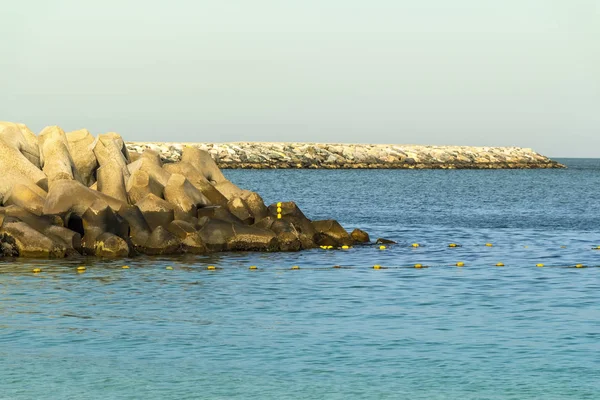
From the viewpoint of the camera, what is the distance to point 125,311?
21.8 meters

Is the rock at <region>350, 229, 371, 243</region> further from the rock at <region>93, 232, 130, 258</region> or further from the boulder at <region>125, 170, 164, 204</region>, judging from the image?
the rock at <region>93, 232, 130, 258</region>

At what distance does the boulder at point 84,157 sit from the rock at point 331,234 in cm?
986

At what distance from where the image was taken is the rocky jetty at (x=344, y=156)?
15612cm

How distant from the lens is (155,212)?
111 ft

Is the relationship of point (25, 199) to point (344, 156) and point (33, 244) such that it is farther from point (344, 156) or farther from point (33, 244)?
point (344, 156)

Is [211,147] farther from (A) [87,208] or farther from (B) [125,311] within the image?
(B) [125,311]

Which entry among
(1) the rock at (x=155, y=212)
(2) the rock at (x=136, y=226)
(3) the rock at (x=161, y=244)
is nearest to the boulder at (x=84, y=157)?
(1) the rock at (x=155, y=212)

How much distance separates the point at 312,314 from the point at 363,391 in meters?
6.88

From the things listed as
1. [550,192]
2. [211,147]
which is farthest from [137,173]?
[211,147]

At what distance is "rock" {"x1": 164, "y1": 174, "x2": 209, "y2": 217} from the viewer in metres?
35.0

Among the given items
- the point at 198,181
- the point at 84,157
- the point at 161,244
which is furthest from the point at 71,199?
the point at 84,157

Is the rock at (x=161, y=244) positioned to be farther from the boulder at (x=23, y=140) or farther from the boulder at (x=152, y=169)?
the boulder at (x=23, y=140)

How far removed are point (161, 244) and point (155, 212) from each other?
1912 mm

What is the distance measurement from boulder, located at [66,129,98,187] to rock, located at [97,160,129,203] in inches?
93.1
